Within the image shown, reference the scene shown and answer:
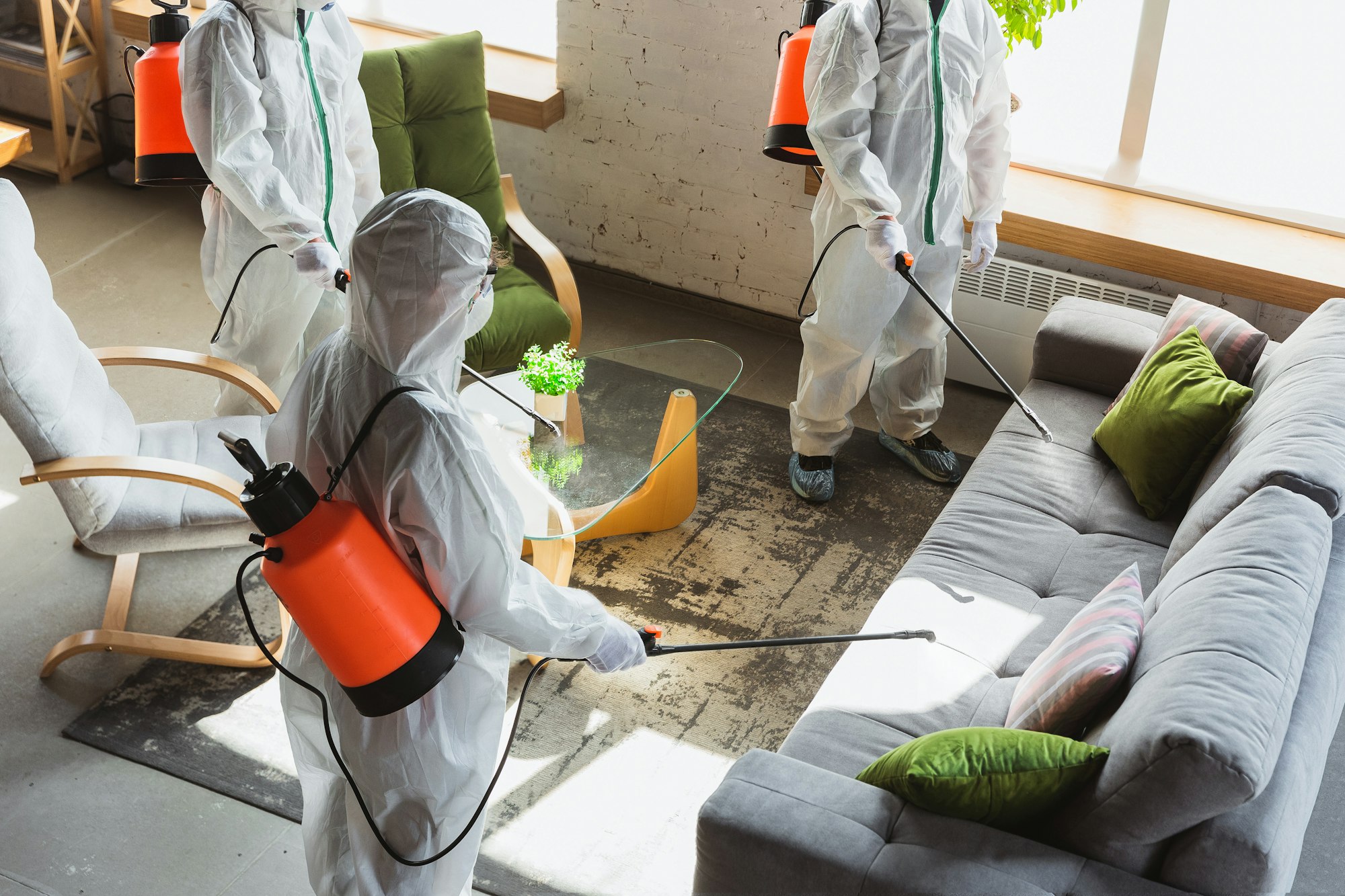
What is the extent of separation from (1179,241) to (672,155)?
1.72 meters

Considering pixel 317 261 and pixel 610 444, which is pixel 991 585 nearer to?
pixel 610 444

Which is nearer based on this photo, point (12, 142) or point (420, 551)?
point (420, 551)

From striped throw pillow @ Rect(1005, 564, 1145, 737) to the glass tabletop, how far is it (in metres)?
1.02

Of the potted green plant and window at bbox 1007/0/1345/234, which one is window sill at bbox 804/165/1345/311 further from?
the potted green plant

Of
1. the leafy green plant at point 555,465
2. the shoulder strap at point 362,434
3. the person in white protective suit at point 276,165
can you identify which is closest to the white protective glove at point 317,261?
the person in white protective suit at point 276,165

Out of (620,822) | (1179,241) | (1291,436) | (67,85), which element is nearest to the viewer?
(1291,436)

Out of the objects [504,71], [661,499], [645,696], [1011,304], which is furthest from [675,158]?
[645,696]

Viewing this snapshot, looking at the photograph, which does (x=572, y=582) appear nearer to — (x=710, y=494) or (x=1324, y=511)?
(x=710, y=494)

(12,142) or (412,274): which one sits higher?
(412,274)

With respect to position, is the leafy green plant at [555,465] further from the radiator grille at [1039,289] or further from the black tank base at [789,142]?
the radiator grille at [1039,289]

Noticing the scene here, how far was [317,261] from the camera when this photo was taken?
2.82 m

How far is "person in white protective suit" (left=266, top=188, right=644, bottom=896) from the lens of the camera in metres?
1.66

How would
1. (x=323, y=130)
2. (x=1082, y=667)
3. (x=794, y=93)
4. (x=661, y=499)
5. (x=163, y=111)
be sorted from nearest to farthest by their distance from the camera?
(x=1082, y=667) → (x=163, y=111) → (x=323, y=130) → (x=794, y=93) → (x=661, y=499)

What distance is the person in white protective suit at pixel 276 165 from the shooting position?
9.05 ft
